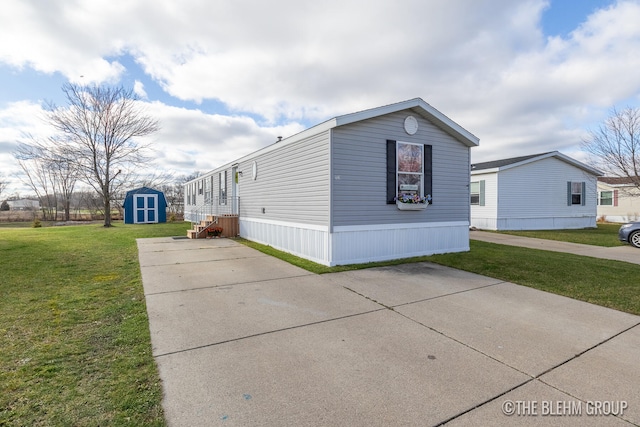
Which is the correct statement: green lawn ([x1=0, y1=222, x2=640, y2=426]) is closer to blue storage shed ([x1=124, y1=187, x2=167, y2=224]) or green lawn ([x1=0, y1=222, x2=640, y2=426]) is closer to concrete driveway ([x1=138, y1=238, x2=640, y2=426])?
concrete driveway ([x1=138, y1=238, x2=640, y2=426])

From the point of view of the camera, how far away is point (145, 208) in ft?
74.7

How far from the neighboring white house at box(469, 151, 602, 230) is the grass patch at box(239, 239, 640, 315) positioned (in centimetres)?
746

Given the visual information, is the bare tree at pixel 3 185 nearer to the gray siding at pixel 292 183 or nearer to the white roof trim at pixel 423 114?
the gray siding at pixel 292 183

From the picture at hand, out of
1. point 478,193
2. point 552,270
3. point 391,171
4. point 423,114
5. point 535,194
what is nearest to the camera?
point 552,270

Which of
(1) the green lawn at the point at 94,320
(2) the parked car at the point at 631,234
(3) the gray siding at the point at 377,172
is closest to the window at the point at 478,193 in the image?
(2) the parked car at the point at 631,234

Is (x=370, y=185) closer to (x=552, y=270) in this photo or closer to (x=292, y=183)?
(x=292, y=183)

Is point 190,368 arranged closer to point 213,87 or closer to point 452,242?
point 452,242

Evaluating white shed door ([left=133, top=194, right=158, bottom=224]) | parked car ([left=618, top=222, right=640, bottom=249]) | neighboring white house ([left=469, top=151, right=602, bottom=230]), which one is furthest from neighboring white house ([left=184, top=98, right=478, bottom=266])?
white shed door ([left=133, top=194, right=158, bottom=224])

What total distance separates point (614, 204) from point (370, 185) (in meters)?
27.9

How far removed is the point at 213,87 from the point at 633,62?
16132 mm

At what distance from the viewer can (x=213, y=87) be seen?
11.9 meters

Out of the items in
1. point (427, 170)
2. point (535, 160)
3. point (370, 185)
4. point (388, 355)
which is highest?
point (535, 160)

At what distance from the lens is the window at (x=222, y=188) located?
14.7m

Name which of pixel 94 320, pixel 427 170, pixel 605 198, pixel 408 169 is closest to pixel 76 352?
pixel 94 320
